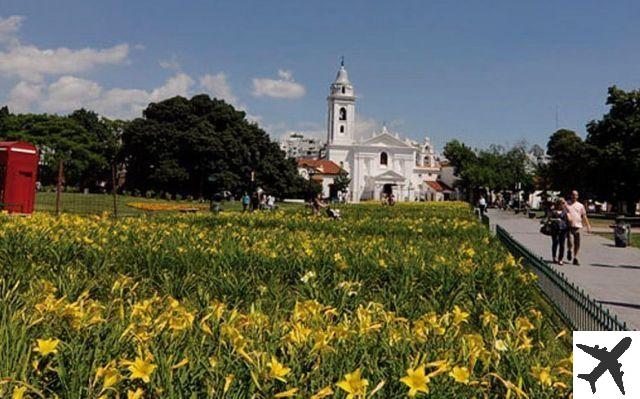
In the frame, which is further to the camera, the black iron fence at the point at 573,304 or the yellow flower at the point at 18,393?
the black iron fence at the point at 573,304

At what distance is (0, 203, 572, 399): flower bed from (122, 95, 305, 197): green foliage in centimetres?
4617

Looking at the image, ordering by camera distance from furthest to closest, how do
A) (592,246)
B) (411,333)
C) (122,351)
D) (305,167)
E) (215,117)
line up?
(305,167)
(215,117)
(592,246)
(411,333)
(122,351)

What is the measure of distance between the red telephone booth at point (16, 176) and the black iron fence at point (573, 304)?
36.9 feet

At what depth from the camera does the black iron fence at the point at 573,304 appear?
4770 mm

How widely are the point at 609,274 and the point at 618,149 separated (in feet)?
95.5

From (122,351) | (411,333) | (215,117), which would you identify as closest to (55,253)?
(122,351)

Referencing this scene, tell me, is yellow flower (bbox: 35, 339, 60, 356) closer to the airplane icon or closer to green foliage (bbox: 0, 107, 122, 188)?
the airplane icon

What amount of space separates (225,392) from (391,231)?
365 inches

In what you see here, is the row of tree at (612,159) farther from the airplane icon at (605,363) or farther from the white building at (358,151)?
the white building at (358,151)

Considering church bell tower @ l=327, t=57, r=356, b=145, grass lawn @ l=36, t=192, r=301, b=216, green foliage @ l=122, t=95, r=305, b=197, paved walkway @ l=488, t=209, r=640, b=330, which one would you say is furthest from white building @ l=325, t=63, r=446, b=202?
paved walkway @ l=488, t=209, r=640, b=330

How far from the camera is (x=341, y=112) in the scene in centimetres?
11462

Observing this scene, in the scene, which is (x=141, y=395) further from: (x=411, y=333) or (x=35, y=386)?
(x=411, y=333)

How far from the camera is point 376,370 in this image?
8.62 feet

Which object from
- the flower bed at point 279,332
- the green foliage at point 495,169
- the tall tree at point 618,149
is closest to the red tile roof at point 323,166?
the green foliage at point 495,169
